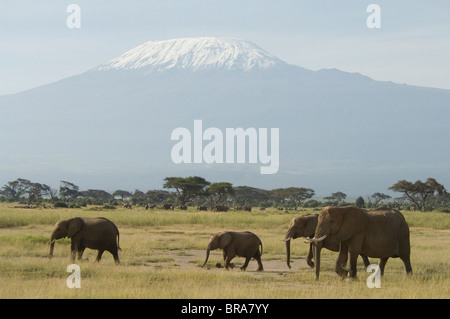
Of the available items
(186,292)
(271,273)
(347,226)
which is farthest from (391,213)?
(186,292)

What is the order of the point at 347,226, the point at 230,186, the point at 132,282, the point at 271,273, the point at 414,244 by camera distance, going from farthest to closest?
1. the point at 230,186
2. the point at 414,244
3. the point at 271,273
4. the point at 347,226
5. the point at 132,282

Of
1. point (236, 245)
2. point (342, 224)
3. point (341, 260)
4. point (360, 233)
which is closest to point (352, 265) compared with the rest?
point (341, 260)

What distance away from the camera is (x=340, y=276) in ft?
57.7

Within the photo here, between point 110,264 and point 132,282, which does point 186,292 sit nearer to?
point 132,282

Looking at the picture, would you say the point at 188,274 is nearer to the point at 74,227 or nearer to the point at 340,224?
the point at 340,224

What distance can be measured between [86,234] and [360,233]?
287 inches

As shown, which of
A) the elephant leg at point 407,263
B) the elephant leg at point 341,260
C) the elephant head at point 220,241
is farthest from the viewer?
the elephant head at point 220,241

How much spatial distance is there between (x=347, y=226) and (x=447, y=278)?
116 inches

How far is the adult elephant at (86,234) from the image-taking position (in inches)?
814

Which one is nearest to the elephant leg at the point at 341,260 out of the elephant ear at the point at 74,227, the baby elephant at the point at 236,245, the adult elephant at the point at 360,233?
the adult elephant at the point at 360,233

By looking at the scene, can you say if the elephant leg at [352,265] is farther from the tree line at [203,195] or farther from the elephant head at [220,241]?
the tree line at [203,195]

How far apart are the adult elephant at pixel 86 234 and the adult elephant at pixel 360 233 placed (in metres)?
5.96

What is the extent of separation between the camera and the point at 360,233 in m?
17.5
